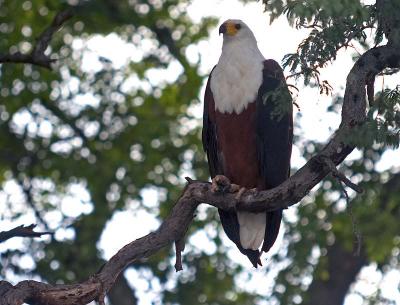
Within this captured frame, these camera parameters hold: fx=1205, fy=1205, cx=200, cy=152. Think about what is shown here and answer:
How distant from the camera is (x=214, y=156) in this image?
738 centimetres

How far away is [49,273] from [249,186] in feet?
9.94

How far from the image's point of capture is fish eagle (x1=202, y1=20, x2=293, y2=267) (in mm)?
7000

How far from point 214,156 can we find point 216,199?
123 cm

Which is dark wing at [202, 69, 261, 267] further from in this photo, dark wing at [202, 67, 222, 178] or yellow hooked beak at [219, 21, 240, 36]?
yellow hooked beak at [219, 21, 240, 36]

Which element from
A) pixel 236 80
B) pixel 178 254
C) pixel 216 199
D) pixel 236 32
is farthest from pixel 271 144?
pixel 178 254

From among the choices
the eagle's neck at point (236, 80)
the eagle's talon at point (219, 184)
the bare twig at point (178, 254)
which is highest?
the eagle's neck at point (236, 80)

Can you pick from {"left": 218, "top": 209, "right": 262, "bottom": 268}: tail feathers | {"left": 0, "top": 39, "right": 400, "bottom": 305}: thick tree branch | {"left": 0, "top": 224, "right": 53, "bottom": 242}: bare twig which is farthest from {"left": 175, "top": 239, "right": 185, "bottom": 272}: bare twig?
{"left": 218, "top": 209, "right": 262, "bottom": 268}: tail feathers

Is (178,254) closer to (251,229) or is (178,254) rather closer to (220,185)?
(220,185)

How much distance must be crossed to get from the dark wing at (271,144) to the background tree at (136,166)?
8.71ft

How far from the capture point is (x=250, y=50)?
7363mm

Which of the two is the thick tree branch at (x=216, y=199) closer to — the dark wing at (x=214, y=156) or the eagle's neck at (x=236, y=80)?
the dark wing at (x=214, y=156)

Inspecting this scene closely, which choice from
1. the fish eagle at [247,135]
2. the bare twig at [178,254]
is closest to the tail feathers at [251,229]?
the fish eagle at [247,135]

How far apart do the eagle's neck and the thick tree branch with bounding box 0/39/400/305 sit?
40.0 inches

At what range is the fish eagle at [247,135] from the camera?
23.0 ft
